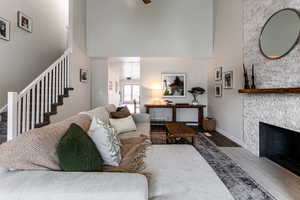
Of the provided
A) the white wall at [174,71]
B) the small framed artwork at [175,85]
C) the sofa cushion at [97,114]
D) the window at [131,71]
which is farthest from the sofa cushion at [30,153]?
the window at [131,71]

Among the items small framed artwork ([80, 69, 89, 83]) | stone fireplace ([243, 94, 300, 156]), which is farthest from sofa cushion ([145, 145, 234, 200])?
small framed artwork ([80, 69, 89, 83])

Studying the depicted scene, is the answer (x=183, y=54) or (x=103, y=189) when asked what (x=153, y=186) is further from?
(x=183, y=54)

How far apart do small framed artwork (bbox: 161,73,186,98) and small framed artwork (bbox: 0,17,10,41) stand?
4.08 metres

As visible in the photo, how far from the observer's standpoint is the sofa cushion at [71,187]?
80 centimetres

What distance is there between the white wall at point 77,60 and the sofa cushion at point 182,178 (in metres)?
2.74

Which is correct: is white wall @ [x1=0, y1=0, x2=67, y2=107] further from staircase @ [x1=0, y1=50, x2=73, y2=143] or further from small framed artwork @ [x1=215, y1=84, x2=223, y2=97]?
small framed artwork @ [x1=215, y1=84, x2=223, y2=97]

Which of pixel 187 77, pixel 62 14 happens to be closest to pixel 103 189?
pixel 187 77

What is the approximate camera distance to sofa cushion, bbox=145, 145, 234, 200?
41.8 inches

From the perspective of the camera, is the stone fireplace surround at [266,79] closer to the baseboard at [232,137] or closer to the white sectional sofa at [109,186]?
the baseboard at [232,137]

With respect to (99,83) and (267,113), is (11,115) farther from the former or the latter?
(267,113)

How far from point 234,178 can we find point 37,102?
3.21 metres

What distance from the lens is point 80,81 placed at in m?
4.48

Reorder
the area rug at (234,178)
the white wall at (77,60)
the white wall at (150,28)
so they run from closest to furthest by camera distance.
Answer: the area rug at (234,178), the white wall at (77,60), the white wall at (150,28)

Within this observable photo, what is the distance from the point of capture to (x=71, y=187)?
83 centimetres
